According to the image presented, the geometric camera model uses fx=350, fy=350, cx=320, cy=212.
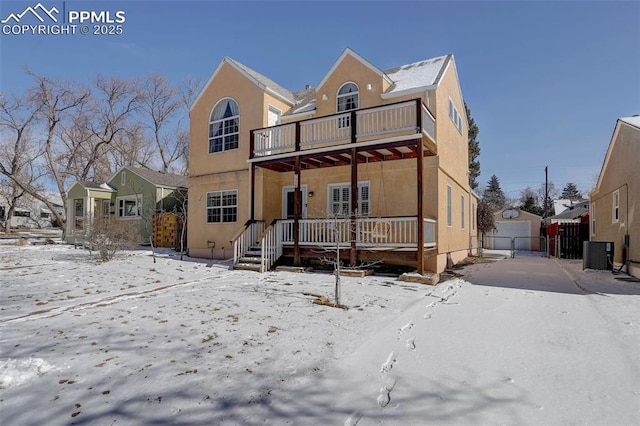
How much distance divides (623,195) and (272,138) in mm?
11751

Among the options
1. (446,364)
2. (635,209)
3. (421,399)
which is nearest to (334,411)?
(421,399)

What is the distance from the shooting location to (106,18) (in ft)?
34.6

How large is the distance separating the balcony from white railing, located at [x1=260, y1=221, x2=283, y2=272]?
2388 millimetres

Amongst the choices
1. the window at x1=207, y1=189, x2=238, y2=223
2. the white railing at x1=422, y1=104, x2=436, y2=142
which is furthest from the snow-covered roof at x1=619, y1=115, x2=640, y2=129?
the window at x1=207, y1=189, x2=238, y2=223

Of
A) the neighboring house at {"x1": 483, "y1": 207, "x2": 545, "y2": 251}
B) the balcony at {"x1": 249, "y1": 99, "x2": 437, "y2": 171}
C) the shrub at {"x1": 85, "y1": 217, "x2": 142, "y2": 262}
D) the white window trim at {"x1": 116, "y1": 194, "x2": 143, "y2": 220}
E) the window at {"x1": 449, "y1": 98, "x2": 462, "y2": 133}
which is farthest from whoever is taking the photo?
the neighboring house at {"x1": 483, "y1": 207, "x2": 545, "y2": 251}

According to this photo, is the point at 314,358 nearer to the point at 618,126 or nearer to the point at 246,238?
the point at 246,238

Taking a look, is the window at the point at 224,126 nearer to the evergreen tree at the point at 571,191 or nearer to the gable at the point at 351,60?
the gable at the point at 351,60

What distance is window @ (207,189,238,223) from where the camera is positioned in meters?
14.2

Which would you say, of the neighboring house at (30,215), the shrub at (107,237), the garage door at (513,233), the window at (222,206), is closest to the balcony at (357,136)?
the window at (222,206)

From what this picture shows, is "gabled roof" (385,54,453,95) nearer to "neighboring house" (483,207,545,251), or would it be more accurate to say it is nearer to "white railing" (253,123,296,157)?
"white railing" (253,123,296,157)

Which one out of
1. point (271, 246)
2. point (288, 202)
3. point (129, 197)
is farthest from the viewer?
A: point (129, 197)

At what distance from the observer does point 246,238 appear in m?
12.3

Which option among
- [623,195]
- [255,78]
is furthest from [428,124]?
[255,78]

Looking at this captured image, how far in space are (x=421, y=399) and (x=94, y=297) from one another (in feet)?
21.3
